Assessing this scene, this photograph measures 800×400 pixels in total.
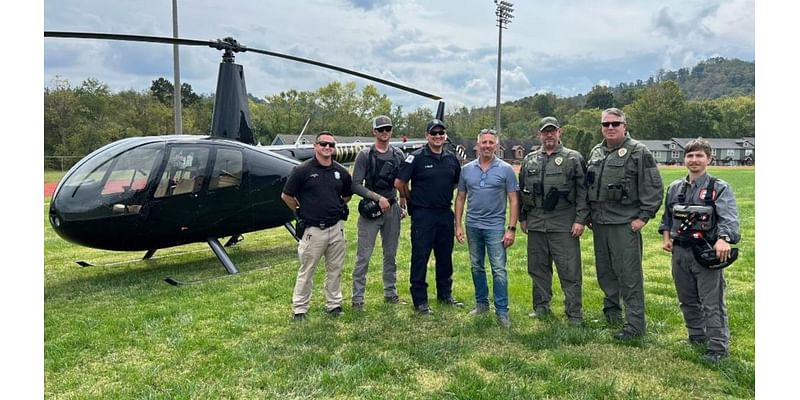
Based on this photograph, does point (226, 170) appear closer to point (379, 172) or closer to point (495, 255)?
point (379, 172)

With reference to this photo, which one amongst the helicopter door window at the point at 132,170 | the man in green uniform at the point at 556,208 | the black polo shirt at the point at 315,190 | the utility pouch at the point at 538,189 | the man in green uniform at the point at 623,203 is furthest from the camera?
the helicopter door window at the point at 132,170

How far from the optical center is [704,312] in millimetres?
3973

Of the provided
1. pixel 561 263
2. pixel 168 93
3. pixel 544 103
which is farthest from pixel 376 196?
pixel 544 103

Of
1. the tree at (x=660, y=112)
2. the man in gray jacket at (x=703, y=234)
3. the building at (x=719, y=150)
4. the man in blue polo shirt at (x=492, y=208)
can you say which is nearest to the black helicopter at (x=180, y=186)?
the man in blue polo shirt at (x=492, y=208)

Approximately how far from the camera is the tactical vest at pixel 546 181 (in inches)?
183

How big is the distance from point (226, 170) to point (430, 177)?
3357mm

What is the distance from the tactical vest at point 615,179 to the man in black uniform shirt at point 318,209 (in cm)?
236

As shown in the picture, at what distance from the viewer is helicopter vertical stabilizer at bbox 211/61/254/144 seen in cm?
786

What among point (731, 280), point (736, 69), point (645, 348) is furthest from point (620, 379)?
point (736, 69)

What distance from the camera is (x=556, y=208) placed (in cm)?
473

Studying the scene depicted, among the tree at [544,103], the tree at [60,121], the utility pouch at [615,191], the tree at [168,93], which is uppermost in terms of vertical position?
the tree at [544,103]

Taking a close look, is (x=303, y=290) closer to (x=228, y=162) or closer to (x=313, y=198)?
(x=313, y=198)

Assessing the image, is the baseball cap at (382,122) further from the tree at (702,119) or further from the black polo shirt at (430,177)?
the tree at (702,119)

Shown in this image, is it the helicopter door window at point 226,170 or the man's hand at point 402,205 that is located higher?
the helicopter door window at point 226,170
